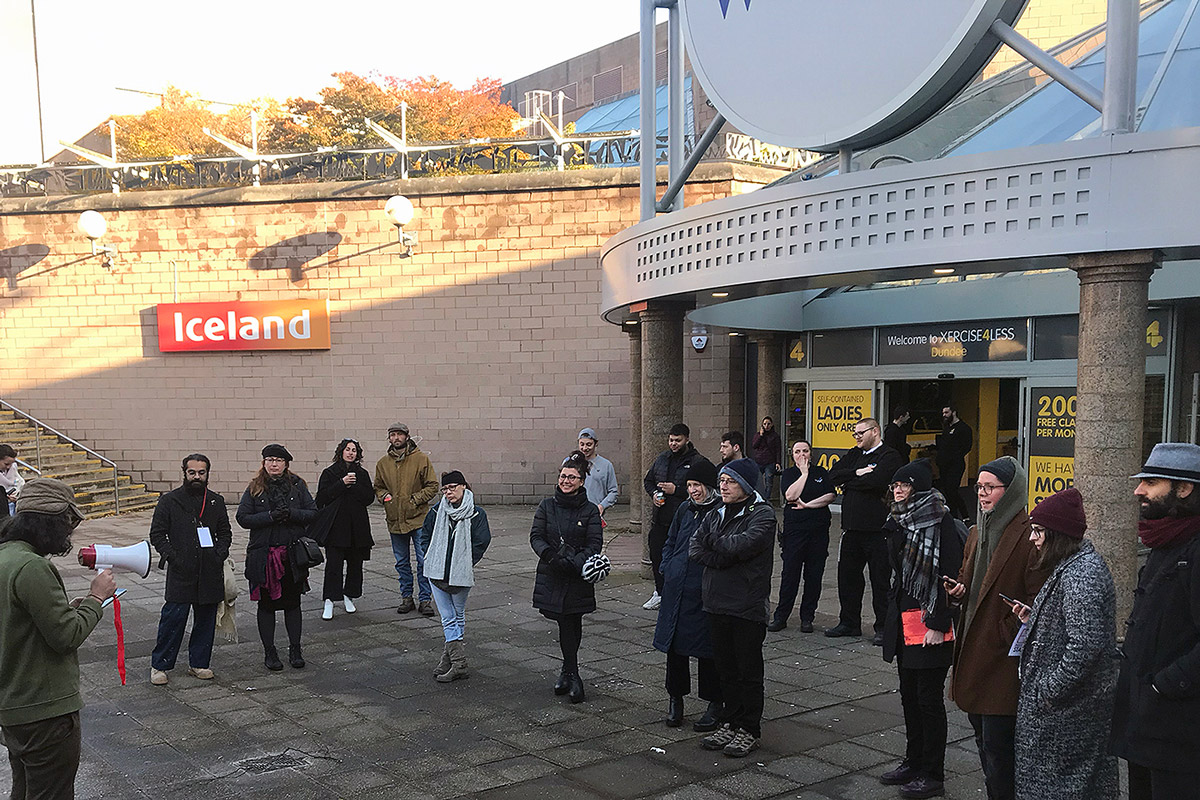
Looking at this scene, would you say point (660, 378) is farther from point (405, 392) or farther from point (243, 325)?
point (243, 325)

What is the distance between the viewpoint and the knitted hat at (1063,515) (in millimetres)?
3561

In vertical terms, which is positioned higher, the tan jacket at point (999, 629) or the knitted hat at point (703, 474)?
the knitted hat at point (703, 474)

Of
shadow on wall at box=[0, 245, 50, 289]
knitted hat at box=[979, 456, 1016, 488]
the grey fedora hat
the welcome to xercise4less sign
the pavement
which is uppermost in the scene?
→ the welcome to xercise4less sign

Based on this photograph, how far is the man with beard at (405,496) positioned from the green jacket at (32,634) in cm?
508

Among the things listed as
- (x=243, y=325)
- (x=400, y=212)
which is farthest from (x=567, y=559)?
(x=243, y=325)

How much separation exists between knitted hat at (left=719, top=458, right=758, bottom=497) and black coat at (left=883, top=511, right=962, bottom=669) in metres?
0.82

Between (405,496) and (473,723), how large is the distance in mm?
3238

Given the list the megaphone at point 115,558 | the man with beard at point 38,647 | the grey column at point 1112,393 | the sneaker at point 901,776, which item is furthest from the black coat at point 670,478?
the man with beard at point 38,647

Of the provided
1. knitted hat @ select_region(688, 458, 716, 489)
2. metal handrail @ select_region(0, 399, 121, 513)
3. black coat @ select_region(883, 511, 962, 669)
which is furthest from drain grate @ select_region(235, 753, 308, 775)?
metal handrail @ select_region(0, 399, 121, 513)

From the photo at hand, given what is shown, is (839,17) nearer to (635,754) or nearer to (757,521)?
(757,521)

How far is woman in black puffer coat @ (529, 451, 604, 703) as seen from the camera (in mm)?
6195

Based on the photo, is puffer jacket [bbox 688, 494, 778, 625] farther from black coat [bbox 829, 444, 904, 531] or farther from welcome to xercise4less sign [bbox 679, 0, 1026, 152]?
welcome to xercise4less sign [bbox 679, 0, 1026, 152]

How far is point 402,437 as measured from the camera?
28.6ft

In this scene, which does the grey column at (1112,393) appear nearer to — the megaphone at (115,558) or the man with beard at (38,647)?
the megaphone at (115,558)
